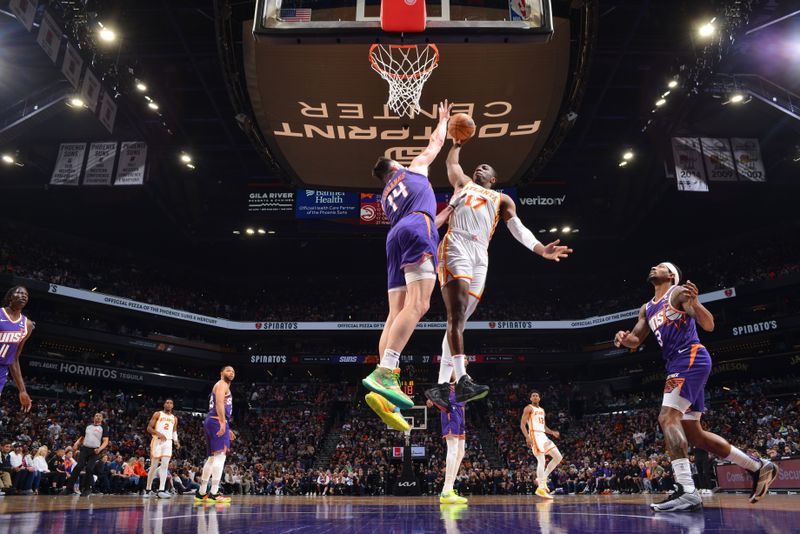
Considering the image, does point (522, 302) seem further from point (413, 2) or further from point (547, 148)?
point (413, 2)

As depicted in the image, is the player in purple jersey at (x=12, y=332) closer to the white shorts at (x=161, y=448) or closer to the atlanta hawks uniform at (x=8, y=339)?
the atlanta hawks uniform at (x=8, y=339)

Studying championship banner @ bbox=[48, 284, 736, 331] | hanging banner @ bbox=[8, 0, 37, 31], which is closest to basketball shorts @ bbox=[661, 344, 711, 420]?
hanging banner @ bbox=[8, 0, 37, 31]

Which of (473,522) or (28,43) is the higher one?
(28,43)

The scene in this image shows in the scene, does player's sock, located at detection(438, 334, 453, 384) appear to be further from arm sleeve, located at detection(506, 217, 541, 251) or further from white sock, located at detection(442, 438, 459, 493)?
arm sleeve, located at detection(506, 217, 541, 251)

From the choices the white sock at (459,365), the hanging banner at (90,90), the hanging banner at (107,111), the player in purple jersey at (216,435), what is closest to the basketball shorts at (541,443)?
the player in purple jersey at (216,435)

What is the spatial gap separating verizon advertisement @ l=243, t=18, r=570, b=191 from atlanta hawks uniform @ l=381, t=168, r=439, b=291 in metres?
7.60

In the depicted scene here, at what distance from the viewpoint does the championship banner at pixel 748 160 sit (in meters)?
21.5

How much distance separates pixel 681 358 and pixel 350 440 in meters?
24.9

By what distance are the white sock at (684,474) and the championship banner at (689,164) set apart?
17.6 metres

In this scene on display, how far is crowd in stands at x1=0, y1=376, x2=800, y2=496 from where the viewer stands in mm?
19125

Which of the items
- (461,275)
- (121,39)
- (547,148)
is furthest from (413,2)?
(121,39)

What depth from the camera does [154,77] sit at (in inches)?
789

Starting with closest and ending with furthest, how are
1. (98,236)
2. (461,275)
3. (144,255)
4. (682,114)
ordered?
(461,275) < (682,114) < (98,236) < (144,255)

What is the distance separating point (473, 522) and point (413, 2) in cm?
676
